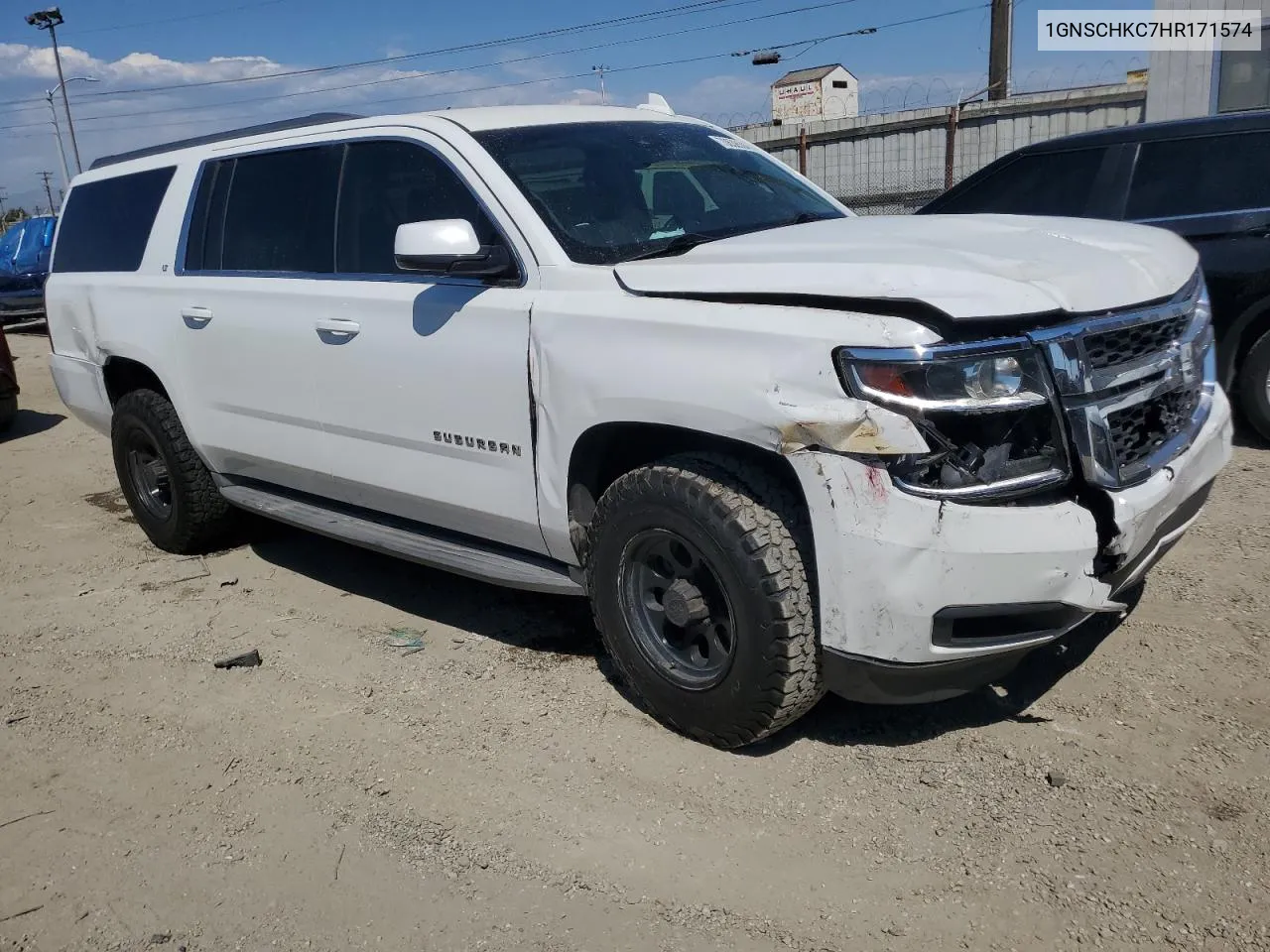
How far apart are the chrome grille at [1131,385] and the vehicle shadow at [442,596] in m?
2.05

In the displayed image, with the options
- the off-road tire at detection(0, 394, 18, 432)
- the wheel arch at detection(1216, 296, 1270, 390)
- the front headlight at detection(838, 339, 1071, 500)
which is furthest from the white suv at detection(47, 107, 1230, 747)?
the off-road tire at detection(0, 394, 18, 432)

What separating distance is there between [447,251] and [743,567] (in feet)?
4.49

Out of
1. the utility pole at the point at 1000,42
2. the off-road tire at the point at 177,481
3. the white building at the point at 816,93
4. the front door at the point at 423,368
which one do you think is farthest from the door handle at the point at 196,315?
the white building at the point at 816,93

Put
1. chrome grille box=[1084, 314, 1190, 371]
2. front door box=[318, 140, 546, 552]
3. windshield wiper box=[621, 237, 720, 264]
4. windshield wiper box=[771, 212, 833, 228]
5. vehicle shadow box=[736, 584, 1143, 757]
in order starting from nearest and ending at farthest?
chrome grille box=[1084, 314, 1190, 371] → vehicle shadow box=[736, 584, 1143, 757] → windshield wiper box=[621, 237, 720, 264] → front door box=[318, 140, 546, 552] → windshield wiper box=[771, 212, 833, 228]

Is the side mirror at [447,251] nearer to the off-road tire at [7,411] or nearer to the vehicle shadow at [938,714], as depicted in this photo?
the vehicle shadow at [938,714]

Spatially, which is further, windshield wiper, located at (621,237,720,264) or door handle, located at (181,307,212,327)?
door handle, located at (181,307,212,327)

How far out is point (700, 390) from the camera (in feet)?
9.67

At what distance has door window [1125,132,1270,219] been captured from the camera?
5.93m

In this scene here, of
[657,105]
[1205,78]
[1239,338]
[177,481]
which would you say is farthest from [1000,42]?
[177,481]

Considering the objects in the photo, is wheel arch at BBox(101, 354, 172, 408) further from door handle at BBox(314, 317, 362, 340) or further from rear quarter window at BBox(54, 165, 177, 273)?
door handle at BBox(314, 317, 362, 340)

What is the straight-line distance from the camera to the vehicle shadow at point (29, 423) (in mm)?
9594

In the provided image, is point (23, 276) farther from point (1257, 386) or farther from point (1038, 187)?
point (1257, 386)

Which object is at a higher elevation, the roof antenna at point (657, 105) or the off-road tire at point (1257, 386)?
the roof antenna at point (657, 105)

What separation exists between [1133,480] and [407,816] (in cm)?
220
